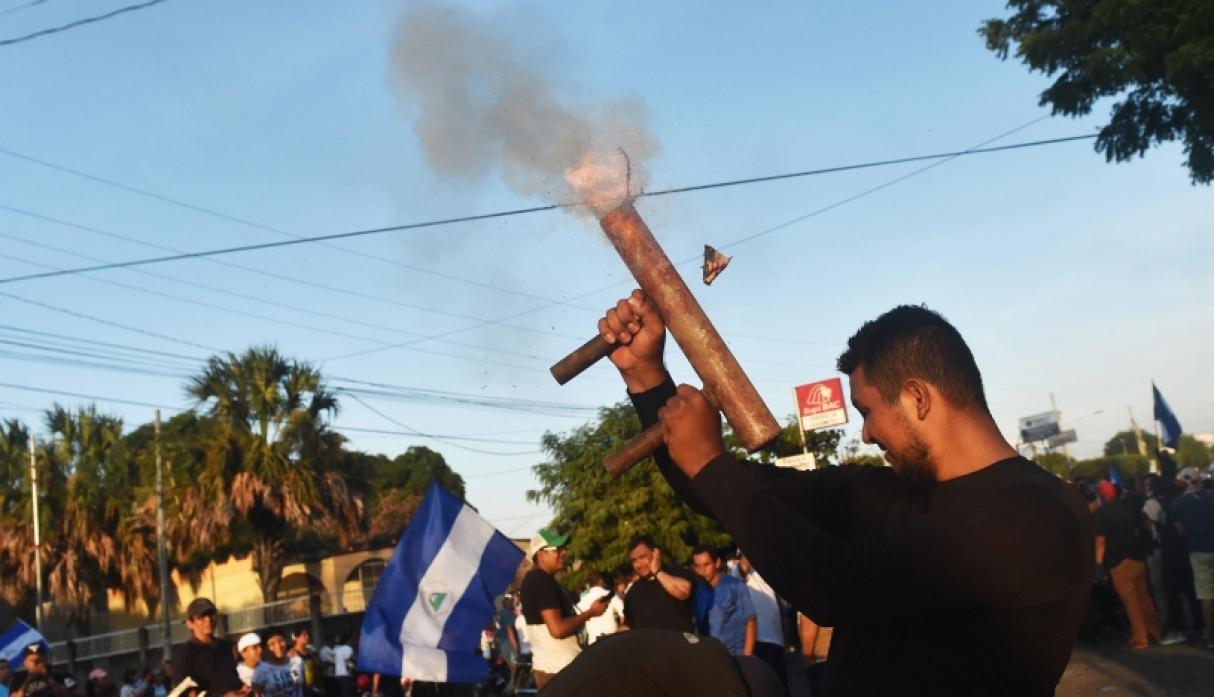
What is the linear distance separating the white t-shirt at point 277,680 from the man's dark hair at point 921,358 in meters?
8.35

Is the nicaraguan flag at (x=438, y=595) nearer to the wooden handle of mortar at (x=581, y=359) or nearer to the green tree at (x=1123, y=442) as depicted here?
the wooden handle of mortar at (x=581, y=359)

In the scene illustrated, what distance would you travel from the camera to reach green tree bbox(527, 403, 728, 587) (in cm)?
2625

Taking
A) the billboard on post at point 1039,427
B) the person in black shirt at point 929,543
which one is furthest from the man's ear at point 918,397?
the billboard on post at point 1039,427

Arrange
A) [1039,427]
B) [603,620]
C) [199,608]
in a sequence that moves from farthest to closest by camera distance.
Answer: [1039,427], [603,620], [199,608]

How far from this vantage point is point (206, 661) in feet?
24.6

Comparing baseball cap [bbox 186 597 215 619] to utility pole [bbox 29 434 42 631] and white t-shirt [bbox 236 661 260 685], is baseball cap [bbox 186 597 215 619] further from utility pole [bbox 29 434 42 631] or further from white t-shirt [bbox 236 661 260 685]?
utility pole [bbox 29 434 42 631]

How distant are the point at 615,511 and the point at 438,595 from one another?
16.4 metres

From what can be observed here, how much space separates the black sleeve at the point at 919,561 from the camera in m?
1.93

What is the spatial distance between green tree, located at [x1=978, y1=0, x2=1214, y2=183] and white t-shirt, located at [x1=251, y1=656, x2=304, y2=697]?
11703 mm

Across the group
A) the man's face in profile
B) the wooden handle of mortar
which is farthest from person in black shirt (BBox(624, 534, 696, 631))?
the man's face in profile

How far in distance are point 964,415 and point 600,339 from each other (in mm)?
1113

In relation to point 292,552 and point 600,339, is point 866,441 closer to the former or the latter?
point 600,339

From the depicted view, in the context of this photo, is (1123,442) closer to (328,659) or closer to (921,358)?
(328,659)

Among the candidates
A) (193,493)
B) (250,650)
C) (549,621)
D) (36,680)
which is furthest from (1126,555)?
(193,493)
